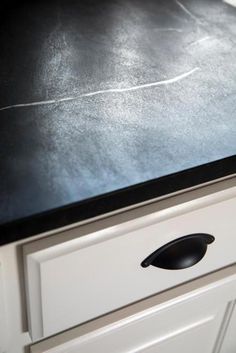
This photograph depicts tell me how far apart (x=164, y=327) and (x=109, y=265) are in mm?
215

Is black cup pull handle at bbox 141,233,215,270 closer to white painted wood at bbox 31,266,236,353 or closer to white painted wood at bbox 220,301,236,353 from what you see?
white painted wood at bbox 31,266,236,353

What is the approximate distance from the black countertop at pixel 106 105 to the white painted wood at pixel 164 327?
0.67 ft

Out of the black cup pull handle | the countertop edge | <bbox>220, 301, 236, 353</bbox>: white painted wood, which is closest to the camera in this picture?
the countertop edge

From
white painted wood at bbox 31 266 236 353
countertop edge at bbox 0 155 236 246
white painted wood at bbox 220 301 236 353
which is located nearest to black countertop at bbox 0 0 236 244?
countertop edge at bbox 0 155 236 246

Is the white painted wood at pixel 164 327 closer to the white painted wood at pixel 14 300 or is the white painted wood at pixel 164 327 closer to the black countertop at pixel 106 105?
the white painted wood at pixel 14 300

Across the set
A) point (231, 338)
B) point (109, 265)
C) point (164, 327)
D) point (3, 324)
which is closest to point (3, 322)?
point (3, 324)

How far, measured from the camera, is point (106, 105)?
566 millimetres

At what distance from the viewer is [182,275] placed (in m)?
0.60

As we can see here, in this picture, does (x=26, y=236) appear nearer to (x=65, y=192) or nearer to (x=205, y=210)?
(x=65, y=192)

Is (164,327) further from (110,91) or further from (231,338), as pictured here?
(110,91)

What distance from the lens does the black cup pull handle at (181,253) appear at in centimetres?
54

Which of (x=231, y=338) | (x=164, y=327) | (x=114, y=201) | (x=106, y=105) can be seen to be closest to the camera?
(x=114, y=201)

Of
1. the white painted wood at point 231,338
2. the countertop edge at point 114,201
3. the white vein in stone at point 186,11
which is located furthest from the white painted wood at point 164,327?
the white vein in stone at point 186,11

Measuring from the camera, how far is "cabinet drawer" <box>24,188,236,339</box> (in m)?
0.47
